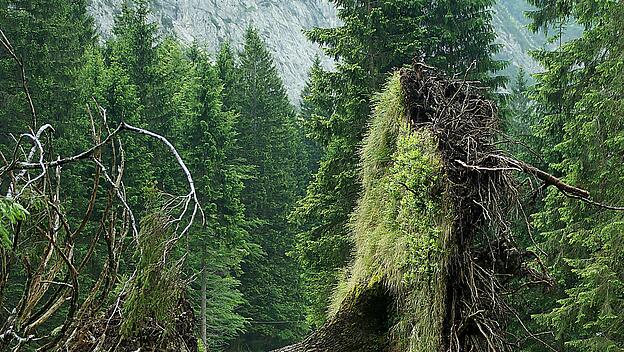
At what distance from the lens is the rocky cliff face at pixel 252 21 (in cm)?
6378

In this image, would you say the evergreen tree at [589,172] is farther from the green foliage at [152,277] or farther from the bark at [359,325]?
the green foliage at [152,277]

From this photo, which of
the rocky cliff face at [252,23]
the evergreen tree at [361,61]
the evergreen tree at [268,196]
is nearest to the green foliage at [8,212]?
the evergreen tree at [361,61]

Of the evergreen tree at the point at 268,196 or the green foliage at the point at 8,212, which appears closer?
the green foliage at the point at 8,212

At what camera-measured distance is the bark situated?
14.9 feet

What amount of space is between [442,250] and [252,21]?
71.4 m

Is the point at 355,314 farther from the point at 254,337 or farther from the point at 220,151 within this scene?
the point at 254,337

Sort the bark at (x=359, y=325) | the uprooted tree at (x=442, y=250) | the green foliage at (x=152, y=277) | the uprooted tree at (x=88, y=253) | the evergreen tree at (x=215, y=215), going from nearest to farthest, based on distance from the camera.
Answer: the uprooted tree at (x=88, y=253)
the green foliage at (x=152, y=277)
the uprooted tree at (x=442, y=250)
the bark at (x=359, y=325)
the evergreen tree at (x=215, y=215)

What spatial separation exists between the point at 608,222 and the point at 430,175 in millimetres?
5481

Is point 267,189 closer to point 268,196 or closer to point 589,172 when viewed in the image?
point 268,196

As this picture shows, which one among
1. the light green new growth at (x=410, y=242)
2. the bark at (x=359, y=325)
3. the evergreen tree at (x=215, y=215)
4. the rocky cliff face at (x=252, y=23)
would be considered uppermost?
the rocky cliff face at (x=252, y=23)

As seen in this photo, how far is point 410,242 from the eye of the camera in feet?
13.1

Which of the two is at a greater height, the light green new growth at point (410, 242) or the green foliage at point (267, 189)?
the green foliage at point (267, 189)

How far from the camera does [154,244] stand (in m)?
2.50

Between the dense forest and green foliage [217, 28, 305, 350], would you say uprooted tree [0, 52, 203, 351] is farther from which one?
green foliage [217, 28, 305, 350]
